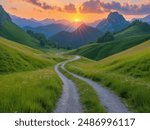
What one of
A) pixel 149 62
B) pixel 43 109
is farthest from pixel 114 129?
pixel 149 62

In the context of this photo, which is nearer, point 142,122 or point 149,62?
point 142,122

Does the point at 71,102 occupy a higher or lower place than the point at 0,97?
lower

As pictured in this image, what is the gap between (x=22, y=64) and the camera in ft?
271

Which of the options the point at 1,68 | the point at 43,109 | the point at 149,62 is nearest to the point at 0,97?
the point at 43,109

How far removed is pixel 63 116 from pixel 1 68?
57124 millimetres

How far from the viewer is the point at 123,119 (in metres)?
15.6

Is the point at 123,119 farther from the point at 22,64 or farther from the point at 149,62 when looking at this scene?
the point at 22,64

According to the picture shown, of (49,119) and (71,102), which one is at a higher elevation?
(49,119)

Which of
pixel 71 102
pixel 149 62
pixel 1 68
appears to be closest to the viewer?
pixel 71 102

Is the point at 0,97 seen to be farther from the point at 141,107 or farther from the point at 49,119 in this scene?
the point at 141,107

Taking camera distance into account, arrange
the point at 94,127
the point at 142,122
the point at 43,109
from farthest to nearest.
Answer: the point at 43,109 < the point at 142,122 < the point at 94,127

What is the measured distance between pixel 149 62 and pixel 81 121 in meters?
36.3

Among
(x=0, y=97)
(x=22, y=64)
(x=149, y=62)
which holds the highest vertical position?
(x=0, y=97)

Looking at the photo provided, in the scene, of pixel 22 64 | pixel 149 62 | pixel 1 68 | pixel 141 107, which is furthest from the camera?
pixel 22 64
